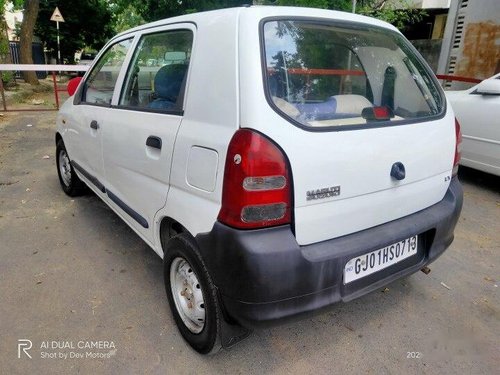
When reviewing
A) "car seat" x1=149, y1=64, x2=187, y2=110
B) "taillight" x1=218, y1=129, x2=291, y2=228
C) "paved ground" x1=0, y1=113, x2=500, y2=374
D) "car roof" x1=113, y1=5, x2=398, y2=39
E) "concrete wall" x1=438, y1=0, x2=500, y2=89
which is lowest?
"paved ground" x1=0, y1=113, x2=500, y2=374

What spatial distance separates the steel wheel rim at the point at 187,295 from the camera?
83.3 inches

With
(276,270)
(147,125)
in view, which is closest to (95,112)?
(147,125)

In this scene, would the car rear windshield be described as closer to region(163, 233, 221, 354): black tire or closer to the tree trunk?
region(163, 233, 221, 354): black tire

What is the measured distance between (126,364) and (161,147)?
1.16 metres

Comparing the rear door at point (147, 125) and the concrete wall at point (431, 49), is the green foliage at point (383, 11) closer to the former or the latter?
the concrete wall at point (431, 49)

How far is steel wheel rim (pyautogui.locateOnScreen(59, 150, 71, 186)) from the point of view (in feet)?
14.0

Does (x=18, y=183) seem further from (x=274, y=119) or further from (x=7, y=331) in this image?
(x=274, y=119)

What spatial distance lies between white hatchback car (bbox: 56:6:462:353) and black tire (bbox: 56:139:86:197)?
1.83m

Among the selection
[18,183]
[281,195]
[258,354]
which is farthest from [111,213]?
[281,195]

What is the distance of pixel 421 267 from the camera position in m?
2.23

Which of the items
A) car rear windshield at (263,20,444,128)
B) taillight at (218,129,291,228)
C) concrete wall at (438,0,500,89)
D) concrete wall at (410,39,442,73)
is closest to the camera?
taillight at (218,129,291,228)

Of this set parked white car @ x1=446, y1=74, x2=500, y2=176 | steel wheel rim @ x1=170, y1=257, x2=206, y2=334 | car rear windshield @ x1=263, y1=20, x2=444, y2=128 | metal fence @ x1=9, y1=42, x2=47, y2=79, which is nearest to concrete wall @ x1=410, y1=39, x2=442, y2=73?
parked white car @ x1=446, y1=74, x2=500, y2=176

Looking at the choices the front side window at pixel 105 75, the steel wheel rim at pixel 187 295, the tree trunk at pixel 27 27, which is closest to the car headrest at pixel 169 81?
the front side window at pixel 105 75

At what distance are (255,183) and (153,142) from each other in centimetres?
84
